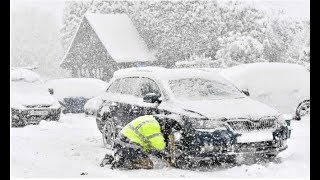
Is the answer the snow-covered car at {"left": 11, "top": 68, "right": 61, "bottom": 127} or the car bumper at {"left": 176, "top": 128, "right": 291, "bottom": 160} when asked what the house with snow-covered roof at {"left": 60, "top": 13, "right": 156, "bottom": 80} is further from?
the car bumper at {"left": 176, "top": 128, "right": 291, "bottom": 160}

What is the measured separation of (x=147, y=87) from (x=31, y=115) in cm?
663

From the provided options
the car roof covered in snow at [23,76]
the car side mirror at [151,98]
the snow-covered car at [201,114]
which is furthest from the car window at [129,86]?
the car roof covered in snow at [23,76]

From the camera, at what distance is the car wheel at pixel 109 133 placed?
34.1 ft

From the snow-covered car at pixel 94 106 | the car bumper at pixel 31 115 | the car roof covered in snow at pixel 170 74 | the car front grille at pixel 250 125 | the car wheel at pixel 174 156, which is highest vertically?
the car roof covered in snow at pixel 170 74

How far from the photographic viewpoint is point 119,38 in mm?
40250

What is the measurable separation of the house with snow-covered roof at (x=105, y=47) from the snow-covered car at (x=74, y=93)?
16276mm

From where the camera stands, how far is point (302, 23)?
1658 inches

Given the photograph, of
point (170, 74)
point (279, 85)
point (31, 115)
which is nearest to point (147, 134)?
point (170, 74)

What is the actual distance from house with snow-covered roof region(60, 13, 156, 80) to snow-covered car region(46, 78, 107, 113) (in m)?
16.3

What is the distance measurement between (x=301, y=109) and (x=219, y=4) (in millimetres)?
24587

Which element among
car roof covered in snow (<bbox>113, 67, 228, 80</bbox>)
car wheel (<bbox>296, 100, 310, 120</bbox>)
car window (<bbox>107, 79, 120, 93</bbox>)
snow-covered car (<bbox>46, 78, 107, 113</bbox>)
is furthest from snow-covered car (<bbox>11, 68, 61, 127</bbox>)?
car wheel (<bbox>296, 100, 310, 120</bbox>)

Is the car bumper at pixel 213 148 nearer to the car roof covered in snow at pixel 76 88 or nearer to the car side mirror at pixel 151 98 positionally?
the car side mirror at pixel 151 98
